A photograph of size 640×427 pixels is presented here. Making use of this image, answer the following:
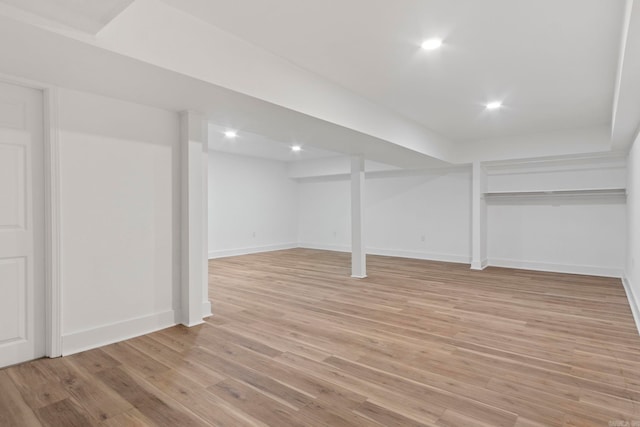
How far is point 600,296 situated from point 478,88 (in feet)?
10.6

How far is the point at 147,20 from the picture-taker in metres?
2.07

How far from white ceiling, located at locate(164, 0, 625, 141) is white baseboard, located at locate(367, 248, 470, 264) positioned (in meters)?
3.80

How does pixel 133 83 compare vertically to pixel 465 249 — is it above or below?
above

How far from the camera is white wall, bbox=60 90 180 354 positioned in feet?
8.66

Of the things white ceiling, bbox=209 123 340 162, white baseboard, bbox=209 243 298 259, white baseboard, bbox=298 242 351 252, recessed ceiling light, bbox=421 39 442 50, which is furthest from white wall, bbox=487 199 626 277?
white baseboard, bbox=209 243 298 259

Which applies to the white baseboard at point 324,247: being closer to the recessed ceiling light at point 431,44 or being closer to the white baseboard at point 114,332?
the white baseboard at point 114,332

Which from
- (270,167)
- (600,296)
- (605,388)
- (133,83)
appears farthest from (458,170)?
(133,83)

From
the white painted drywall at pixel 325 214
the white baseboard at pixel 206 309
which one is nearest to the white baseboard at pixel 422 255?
the white painted drywall at pixel 325 214

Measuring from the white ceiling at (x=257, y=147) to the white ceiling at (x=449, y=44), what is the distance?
2.33 metres

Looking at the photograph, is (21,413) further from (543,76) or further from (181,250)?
(543,76)

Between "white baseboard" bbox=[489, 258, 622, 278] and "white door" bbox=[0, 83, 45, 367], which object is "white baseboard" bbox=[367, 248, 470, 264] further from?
"white door" bbox=[0, 83, 45, 367]

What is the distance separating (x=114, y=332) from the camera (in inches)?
112

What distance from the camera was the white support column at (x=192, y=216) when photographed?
10.7ft

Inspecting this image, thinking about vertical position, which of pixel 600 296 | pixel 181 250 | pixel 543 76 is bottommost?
pixel 600 296
